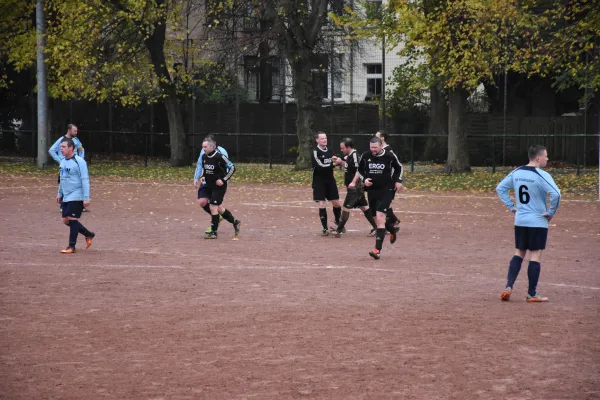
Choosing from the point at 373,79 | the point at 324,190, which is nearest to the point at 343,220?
the point at 324,190

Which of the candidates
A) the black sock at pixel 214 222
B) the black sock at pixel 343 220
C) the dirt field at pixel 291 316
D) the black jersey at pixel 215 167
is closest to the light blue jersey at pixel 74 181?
the dirt field at pixel 291 316

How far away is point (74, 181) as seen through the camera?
52.9ft

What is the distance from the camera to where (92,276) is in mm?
13492

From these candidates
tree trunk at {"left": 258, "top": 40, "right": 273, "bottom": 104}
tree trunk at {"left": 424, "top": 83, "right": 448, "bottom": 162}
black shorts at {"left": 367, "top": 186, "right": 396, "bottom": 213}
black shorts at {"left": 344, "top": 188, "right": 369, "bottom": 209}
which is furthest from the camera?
tree trunk at {"left": 258, "top": 40, "right": 273, "bottom": 104}

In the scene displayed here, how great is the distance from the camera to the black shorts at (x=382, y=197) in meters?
15.7

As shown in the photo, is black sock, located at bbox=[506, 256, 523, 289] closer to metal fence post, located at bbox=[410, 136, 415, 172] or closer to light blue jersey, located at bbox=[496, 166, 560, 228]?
light blue jersey, located at bbox=[496, 166, 560, 228]

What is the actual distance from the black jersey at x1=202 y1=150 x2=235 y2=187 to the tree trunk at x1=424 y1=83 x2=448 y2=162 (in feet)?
78.2

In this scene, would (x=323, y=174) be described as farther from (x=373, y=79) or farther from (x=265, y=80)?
(x=373, y=79)

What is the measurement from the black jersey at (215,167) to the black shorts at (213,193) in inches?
3.5

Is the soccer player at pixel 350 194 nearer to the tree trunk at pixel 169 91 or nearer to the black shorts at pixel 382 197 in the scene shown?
the black shorts at pixel 382 197

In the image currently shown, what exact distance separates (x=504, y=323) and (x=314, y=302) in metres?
2.09

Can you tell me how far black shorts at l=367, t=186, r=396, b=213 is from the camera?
619 inches

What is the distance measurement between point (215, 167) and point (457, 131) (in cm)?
1821

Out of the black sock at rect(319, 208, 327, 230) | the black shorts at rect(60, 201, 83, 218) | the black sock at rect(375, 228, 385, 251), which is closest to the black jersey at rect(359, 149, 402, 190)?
the black sock at rect(375, 228, 385, 251)
